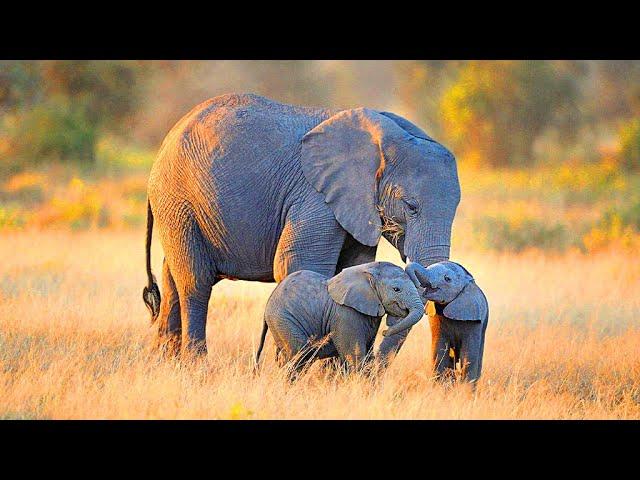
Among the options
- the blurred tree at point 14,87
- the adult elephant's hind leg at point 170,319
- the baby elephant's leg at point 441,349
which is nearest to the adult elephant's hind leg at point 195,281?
the adult elephant's hind leg at point 170,319

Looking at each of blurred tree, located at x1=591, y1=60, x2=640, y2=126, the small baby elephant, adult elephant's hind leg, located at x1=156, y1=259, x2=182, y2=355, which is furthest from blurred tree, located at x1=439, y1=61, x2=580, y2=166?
the small baby elephant

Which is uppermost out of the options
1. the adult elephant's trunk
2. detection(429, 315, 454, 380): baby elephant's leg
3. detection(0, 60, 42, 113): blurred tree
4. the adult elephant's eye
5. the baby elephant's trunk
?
detection(0, 60, 42, 113): blurred tree

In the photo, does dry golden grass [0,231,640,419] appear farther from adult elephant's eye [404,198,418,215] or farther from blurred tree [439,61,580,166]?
blurred tree [439,61,580,166]

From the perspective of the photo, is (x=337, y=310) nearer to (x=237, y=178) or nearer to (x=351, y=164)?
(x=351, y=164)

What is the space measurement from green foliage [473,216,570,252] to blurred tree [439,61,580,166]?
12.7 metres

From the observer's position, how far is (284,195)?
936 cm

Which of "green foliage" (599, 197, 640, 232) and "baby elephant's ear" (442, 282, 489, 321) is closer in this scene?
"baby elephant's ear" (442, 282, 489, 321)

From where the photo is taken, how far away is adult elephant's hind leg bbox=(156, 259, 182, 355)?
10.3m

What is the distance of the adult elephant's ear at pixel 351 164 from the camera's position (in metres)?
8.97

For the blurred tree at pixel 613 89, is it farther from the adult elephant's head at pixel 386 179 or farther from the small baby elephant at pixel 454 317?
the small baby elephant at pixel 454 317

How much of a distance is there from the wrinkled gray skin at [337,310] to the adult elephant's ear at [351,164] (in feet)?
1.83

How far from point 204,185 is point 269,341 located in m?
1.53

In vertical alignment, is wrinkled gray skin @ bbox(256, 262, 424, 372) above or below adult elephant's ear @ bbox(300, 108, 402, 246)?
below

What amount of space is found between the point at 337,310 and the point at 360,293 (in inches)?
8.7
